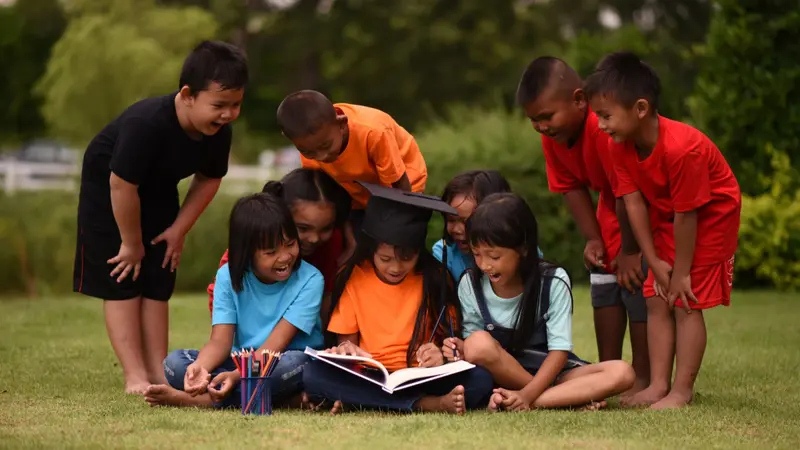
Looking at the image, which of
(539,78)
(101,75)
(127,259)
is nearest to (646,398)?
(539,78)

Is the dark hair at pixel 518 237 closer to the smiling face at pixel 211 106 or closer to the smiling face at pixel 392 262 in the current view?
the smiling face at pixel 392 262

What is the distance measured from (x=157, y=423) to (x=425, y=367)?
117 centimetres

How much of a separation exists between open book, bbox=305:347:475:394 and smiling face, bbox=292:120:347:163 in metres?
1.00

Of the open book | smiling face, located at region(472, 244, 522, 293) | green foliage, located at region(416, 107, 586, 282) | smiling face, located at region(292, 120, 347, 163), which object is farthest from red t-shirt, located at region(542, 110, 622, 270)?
green foliage, located at region(416, 107, 586, 282)

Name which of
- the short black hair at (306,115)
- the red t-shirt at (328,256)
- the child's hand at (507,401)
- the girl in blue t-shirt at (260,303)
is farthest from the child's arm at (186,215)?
the child's hand at (507,401)

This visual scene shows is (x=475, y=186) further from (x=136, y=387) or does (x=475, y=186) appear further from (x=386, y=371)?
(x=136, y=387)

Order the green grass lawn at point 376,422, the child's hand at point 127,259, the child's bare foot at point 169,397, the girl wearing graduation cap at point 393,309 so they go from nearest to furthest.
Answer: the green grass lawn at point 376,422
the child's bare foot at point 169,397
the girl wearing graduation cap at point 393,309
the child's hand at point 127,259

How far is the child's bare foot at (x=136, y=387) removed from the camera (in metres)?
5.53

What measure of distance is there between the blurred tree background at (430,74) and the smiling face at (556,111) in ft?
17.6

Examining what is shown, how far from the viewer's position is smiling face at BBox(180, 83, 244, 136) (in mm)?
5414

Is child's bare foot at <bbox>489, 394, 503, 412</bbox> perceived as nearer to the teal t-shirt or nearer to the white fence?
the teal t-shirt

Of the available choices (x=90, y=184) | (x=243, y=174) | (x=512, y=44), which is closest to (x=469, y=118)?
(x=243, y=174)

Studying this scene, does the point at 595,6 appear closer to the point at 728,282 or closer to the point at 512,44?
the point at 512,44

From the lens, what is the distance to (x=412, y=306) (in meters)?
5.23
